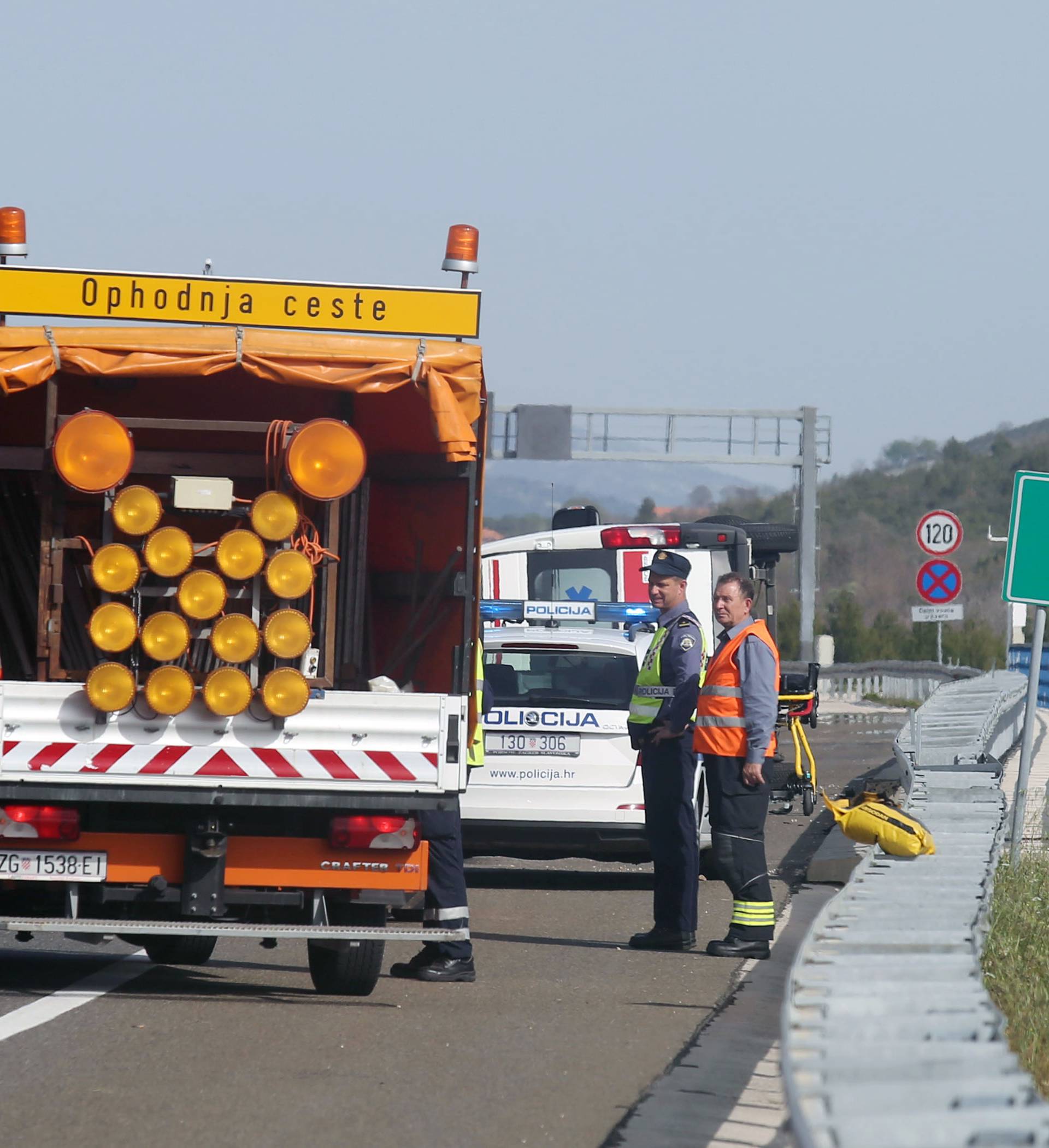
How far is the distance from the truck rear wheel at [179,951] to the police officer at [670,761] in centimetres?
215

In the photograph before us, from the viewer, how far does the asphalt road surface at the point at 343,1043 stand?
5.82 meters

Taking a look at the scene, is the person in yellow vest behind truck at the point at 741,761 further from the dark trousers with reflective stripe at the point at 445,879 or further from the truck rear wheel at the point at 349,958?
the truck rear wheel at the point at 349,958

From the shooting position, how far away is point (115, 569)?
779 cm

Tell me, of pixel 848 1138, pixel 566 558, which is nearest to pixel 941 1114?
pixel 848 1138

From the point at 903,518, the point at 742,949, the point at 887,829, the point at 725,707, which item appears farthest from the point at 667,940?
the point at 903,518

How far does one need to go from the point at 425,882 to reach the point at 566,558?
9614 millimetres

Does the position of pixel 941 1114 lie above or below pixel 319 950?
above

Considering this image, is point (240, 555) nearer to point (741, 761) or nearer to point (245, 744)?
point (245, 744)

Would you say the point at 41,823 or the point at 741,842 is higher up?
the point at 41,823

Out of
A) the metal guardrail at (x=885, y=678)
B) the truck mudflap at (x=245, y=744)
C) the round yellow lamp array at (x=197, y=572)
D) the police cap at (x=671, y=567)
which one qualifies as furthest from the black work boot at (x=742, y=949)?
the metal guardrail at (x=885, y=678)

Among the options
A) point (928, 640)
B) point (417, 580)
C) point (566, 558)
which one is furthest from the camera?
point (928, 640)

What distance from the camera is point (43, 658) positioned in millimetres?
8234

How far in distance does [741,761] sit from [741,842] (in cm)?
40

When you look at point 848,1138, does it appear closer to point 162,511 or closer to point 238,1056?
point 238,1056
